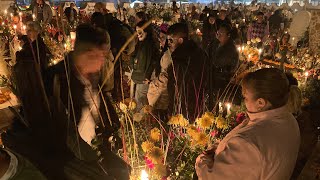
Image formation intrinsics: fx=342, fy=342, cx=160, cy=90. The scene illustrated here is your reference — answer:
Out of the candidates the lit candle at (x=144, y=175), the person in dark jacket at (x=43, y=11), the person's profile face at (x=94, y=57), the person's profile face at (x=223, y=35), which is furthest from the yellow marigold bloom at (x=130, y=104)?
the person in dark jacket at (x=43, y=11)

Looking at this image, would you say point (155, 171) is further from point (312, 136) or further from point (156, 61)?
point (312, 136)

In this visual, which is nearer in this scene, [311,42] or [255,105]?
[255,105]

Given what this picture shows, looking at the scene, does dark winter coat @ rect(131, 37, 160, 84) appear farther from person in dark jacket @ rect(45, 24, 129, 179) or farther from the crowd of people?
person in dark jacket @ rect(45, 24, 129, 179)

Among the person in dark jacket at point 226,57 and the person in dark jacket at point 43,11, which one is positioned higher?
the person in dark jacket at point 43,11

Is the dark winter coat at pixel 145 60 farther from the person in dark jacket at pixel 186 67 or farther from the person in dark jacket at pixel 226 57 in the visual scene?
the person in dark jacket at pixel 226 57

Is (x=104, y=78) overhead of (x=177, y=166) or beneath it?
overhead

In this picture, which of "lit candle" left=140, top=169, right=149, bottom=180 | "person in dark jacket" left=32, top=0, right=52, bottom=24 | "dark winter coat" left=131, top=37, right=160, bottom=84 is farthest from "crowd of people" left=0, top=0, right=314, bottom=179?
"person in dark jacket" left=32, top=0, right=52, bottom=24

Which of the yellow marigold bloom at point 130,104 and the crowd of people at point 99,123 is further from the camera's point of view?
the yellow marigold bloom at point 130,104

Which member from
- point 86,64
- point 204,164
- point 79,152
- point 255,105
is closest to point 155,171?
point 204,164

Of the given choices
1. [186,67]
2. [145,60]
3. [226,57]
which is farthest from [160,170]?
[226,57]

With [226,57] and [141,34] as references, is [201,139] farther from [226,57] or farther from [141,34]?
[226,57]

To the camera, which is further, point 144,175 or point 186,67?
point 186,67

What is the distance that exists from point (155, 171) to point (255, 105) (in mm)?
642

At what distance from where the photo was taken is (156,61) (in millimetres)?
4082
